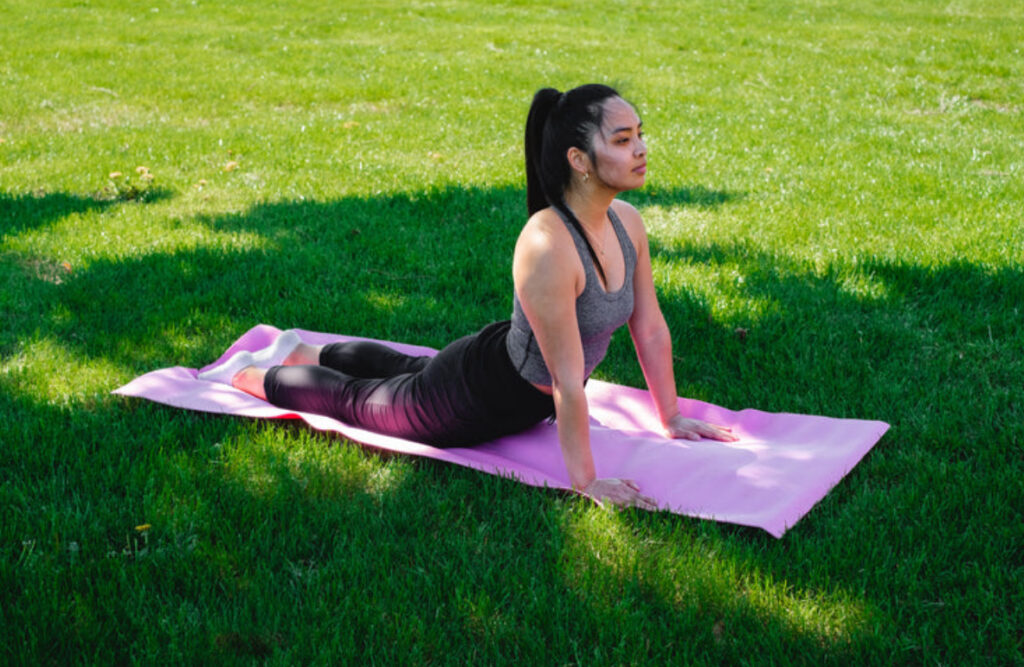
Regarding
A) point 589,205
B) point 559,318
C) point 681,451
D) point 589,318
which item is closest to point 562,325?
point 559,318

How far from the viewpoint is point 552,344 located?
309cm

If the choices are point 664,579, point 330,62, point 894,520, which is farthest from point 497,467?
point 330,62

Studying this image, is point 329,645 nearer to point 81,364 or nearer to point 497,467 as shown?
point 497,467

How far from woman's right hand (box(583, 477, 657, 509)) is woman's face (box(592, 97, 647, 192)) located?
3.17 ft

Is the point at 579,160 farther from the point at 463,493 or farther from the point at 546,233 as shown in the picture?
the point at 463,493

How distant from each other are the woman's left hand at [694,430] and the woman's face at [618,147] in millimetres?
1105

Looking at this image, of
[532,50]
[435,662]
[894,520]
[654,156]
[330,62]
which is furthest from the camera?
[532,50]

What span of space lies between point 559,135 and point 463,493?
49.1 inches

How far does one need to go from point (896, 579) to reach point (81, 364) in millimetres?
3468

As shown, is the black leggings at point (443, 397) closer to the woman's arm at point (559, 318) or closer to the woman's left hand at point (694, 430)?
the woman's arm at point (559, 318)

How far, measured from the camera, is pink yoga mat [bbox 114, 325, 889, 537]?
3203 millimetres

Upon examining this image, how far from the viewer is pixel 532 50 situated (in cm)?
1503

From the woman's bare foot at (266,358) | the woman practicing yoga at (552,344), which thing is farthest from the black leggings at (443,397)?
the woman's bare foot at (266,358)

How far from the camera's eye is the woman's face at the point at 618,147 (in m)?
3.04
